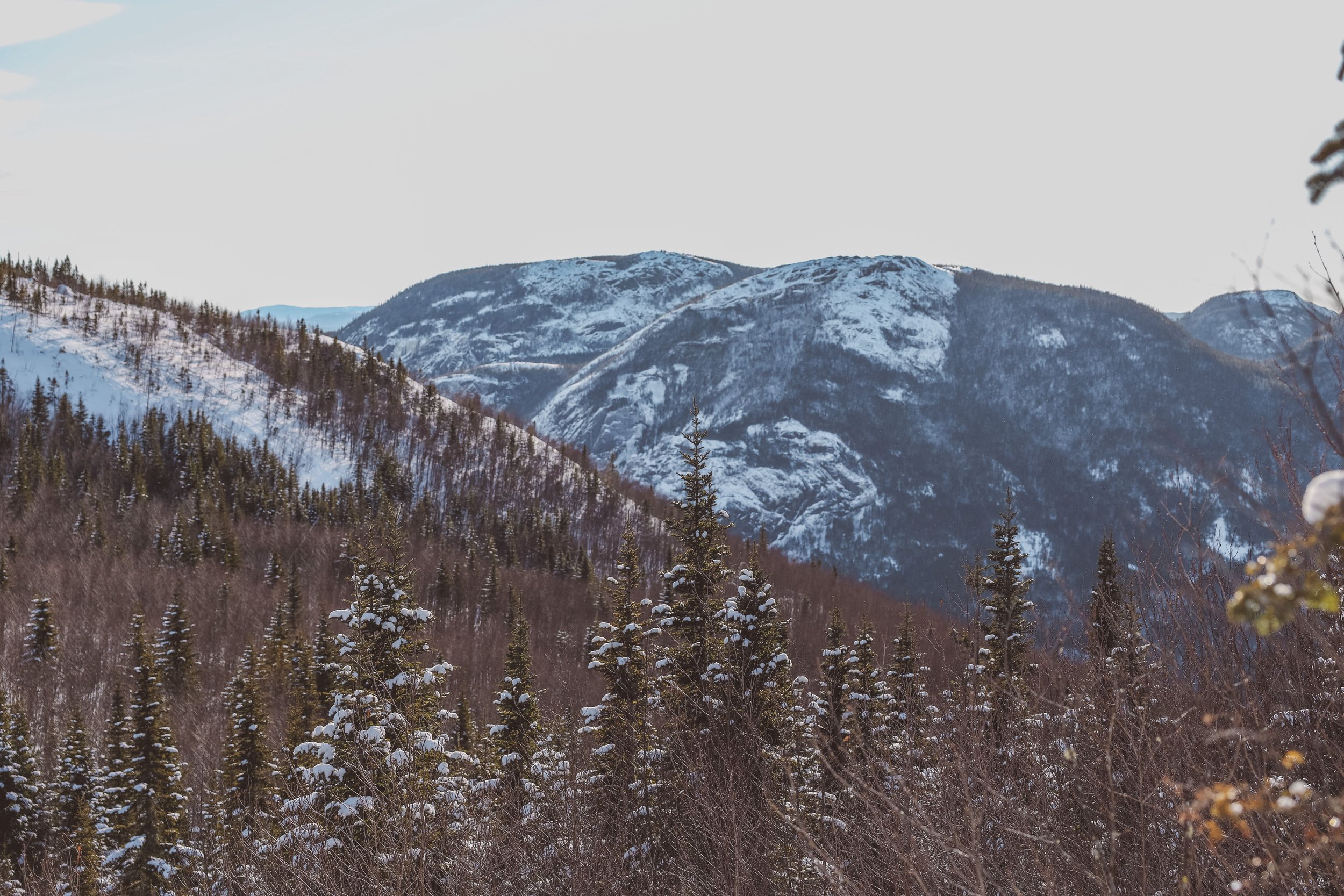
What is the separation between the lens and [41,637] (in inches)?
2019

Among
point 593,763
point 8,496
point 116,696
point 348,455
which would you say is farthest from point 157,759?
point 348,455

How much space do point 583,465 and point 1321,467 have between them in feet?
466

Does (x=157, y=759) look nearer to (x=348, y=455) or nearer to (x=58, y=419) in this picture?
(x=348, y=455)

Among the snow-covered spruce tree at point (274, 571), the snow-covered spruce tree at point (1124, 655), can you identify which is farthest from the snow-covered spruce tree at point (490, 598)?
the snow-covered spruce tree at point (1124, 655)

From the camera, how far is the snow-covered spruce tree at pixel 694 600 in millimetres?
16844

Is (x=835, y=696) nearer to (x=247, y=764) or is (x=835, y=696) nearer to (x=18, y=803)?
(x=247, y=764)

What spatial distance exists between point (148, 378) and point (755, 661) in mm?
139963

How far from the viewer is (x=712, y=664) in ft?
53.5

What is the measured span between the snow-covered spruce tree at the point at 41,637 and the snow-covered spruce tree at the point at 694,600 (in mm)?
55087

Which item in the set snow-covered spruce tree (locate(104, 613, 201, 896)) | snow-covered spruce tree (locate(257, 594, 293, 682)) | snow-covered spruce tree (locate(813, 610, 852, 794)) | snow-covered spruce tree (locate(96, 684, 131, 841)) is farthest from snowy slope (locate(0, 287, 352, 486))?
snow-covered spruce tree (locate(813, 610, 852, 794))

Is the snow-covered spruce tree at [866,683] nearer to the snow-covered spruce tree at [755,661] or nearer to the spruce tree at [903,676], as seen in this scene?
the spruce tree at [903,676]

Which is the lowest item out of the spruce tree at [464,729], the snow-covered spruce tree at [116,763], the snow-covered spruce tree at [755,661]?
the snow-covered spruce tree at [116,763]

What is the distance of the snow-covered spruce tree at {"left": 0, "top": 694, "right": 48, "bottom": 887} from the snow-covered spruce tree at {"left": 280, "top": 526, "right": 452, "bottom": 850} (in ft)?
56.9

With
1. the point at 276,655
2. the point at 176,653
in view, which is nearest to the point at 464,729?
the point at 276,655
